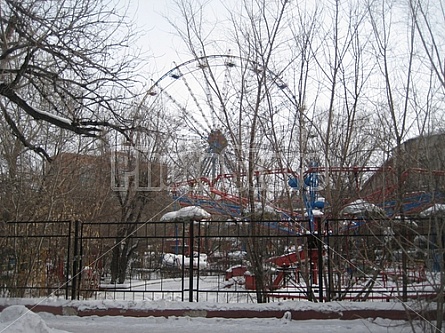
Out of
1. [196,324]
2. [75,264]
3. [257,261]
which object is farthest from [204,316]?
[75,264]

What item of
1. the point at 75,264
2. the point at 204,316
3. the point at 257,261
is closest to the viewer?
the point at 204,316

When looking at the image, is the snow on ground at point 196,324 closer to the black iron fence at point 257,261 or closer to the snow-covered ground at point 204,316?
the snow-covered ground at point 204,316

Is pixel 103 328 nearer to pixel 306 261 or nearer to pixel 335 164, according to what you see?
pixel 306 261

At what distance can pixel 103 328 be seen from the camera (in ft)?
21.9

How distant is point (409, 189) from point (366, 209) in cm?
143

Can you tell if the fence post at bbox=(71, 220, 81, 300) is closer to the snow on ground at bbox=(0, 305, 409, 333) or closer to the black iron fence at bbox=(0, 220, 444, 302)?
the black iron fence at bbox=(0, 220, 444, 302)

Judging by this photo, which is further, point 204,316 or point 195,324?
point 204,316

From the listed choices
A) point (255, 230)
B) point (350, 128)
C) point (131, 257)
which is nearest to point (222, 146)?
point (255, 230)

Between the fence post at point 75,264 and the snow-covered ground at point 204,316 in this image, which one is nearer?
the snow-covered ground at point 204,316

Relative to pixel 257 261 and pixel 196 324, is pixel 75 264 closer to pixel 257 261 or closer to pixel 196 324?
pixel 196 324

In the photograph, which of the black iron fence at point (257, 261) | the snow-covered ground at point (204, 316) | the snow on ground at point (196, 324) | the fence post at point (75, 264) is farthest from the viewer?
the fence post at point (75, 264)

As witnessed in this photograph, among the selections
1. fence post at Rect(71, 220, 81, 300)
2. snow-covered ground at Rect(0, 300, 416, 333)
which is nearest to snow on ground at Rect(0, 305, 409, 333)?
snow-covered ground at Rect(0, 300, 416, 333)

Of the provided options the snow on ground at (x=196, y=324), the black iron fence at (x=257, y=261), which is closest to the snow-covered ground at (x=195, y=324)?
the snow on ground at (x=196, y=324)

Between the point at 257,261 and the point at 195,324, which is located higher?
the point at 257,261
